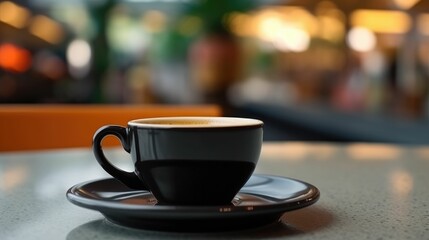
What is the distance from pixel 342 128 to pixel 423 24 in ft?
9.63

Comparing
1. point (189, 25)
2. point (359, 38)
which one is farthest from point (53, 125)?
point (189, 25)

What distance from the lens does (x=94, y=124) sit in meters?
1.44

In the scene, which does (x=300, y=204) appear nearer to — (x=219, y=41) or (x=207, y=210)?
(x=207, y=210)

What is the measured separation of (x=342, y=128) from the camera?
3471 millimetres

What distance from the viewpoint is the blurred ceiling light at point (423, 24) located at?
234 inches

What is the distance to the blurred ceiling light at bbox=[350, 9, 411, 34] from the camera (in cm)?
742

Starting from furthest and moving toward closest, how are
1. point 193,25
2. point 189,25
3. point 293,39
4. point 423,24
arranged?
point 293,39
point 189,25
point 193,25
point 423,24

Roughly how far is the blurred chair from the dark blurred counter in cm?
145

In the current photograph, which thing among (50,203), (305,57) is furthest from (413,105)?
(305,57)

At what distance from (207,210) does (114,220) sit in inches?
3.3

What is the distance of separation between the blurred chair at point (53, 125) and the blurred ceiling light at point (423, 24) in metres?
4.91

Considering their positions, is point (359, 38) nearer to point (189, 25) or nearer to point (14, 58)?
point (189, 25)

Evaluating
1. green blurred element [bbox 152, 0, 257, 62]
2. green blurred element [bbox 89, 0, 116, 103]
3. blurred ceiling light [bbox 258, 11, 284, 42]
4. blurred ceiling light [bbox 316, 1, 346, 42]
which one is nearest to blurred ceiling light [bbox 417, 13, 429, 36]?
blurred ceiling light [bbox 316, 1, 346, 42]

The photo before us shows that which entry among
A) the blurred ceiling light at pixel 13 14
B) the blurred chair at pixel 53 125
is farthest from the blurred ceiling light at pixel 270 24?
the blurred chair at pixel 53 125
